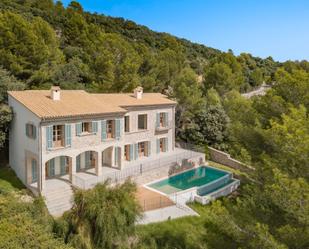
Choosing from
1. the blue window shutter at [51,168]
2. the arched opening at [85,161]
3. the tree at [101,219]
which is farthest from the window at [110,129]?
the tree at [101,219]

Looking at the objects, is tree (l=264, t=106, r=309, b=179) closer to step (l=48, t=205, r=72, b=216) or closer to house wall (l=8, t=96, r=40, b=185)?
step (l=48, t=205, r=72, b=216)

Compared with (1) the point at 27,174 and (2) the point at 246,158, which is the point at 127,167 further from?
(2) the point at 246,158

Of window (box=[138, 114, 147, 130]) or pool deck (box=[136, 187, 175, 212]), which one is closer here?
pool deck (box=[136, 187, 175, 212])

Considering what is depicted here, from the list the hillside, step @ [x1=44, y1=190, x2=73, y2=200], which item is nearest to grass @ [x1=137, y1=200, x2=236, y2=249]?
step @ [x1=44, y1=190, x2=73, y2=200]

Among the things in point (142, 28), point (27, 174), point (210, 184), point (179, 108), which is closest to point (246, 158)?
point (210, 184)

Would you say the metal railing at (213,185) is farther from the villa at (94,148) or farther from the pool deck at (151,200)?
the pool deck at (151,200)

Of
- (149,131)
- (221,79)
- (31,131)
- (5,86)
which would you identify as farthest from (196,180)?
(221,79)
